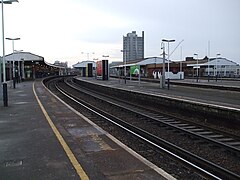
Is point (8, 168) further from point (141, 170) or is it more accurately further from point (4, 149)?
point (141, 170)

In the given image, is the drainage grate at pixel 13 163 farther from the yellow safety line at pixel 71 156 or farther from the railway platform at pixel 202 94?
the railway platform at pixel 202 94

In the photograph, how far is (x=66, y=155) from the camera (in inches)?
284

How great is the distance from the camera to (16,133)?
395 inches

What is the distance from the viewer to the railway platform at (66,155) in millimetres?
5949

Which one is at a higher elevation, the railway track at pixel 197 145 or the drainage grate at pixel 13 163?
the drainage grate at pixel 13 163

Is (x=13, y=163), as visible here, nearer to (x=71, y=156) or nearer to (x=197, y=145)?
(x=71, y=156)

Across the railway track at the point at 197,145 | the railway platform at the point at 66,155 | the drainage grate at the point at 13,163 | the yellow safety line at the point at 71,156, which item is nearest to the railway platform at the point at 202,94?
the railway track at the point at 197,145

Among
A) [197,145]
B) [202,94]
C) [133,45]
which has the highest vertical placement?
[133,45]

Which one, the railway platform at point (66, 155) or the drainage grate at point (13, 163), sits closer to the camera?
the railway platform at point (66, 155)

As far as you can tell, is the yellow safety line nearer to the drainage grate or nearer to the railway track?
the drainage grate

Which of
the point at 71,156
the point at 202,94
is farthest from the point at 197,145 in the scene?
the point at 202,94

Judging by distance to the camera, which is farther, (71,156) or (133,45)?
(133,45)

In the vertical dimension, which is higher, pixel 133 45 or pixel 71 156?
pixel 133 45

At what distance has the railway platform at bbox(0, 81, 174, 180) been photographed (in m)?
5.95
